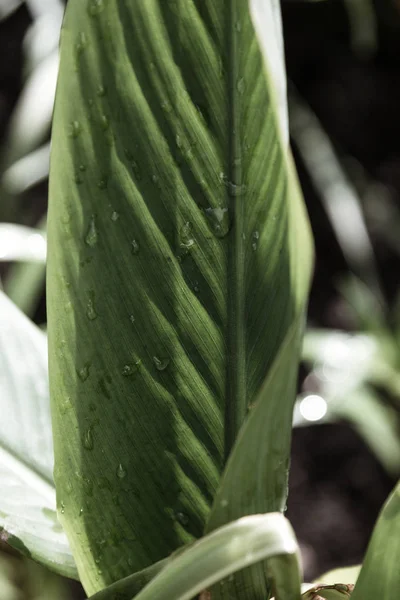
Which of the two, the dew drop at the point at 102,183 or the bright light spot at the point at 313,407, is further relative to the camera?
the bright light spot at the point at 313,407

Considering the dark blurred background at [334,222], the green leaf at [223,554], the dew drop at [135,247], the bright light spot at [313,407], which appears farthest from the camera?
the dark blurred background at [334,222]

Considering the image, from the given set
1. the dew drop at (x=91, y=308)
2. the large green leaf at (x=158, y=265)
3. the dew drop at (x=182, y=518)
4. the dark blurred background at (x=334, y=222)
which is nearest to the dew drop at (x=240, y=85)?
the large green leaf at (x=158, y=265)

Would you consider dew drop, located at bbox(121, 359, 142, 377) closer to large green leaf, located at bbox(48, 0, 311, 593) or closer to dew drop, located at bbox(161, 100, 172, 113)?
large green leaf, located at bbox(48, 0, 311, 593)

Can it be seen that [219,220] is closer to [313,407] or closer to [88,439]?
[88,439]

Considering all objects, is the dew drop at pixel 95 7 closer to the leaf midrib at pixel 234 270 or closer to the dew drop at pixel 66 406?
the leaf midrib at pixel 234 270

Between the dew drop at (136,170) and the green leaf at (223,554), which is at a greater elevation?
the dew drop at (136,170)

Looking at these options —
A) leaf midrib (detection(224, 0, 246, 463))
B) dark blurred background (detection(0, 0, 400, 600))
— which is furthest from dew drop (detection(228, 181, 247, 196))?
dark blurred background (detection(0, 0, 400, 600))

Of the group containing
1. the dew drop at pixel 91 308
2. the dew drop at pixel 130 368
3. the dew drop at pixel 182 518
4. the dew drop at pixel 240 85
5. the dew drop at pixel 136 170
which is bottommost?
the dew drop at pixel 182 518
